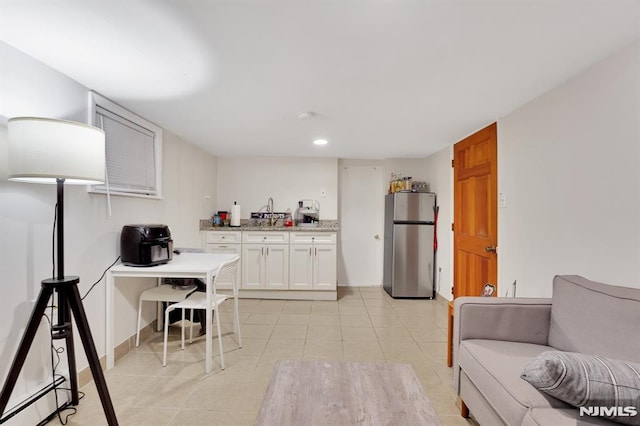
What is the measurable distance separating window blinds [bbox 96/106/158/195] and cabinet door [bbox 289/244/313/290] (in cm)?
194

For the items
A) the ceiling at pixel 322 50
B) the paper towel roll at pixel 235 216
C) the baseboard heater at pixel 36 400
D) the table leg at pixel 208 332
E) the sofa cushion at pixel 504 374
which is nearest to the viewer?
the sofa cushion at pixel 504 374

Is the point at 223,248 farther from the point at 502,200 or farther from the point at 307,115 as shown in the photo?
the point at 502,200

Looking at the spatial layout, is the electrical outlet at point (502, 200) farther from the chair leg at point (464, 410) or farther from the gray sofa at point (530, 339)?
the chair leg at point (464, 410)

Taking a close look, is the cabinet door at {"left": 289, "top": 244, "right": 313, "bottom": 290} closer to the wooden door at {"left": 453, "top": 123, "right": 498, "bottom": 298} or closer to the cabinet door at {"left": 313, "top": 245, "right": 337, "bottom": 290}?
the cabinet door at {"left": 313, "top": 245, "right": 337, "bottom": 290}

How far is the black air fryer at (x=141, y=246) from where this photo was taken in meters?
2.28

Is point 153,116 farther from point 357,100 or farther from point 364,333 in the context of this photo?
point 364,333

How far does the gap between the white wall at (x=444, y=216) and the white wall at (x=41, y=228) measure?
352 cm

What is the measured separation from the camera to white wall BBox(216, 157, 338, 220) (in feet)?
15.3

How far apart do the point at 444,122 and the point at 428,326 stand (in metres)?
2.15

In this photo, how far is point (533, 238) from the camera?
7.40ft

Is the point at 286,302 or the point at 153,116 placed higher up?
the point at 153,116

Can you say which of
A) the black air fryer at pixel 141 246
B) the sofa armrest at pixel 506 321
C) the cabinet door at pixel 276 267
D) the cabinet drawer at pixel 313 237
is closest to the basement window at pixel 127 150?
the black air fryer at pixel 141 246

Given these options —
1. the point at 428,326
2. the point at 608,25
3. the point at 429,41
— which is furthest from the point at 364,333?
the point at 608,25

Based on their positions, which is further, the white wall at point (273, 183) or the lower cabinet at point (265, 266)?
the white wall at point (273, 183)
